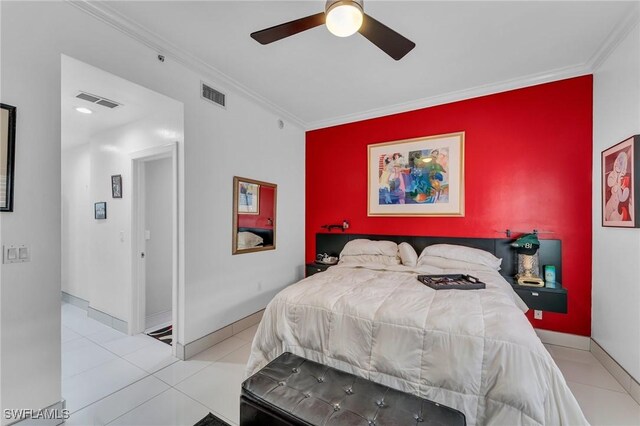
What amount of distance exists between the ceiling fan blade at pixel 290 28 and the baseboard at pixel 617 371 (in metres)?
3.36

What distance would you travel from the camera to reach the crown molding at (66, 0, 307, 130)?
1.93 metres

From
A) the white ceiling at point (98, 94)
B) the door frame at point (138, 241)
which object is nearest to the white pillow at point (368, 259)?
the door frame at point (138, 241)

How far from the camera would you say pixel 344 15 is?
1.54m

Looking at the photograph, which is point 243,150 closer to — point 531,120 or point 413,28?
point 413,28

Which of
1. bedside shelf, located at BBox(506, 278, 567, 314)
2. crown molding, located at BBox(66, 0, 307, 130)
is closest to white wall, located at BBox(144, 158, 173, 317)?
crown molding, located at BBox(66, 0, 307, 130)

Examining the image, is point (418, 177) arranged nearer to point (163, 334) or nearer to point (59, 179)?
point (59, 179)

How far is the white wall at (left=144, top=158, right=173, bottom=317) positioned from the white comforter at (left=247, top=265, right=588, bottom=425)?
2.25 meters

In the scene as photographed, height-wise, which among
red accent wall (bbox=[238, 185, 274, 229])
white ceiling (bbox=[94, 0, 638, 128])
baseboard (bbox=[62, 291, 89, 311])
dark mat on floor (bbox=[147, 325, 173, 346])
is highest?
white ceiling (bbox=[94, 0, 638, 128])

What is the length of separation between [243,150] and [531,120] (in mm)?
3292

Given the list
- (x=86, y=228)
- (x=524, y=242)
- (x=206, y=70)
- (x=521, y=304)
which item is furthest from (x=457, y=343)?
(x=86, y=228)

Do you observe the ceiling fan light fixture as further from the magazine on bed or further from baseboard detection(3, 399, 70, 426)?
baseboard detection(3, 399, 70, 426)

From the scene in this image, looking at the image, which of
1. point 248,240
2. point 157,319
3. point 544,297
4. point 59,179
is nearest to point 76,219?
point 157,319

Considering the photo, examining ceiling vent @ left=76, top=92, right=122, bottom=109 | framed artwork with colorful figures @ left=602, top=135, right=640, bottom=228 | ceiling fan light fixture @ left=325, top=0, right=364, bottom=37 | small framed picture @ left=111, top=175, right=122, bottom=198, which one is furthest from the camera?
small framed picture @ left=111, top=175, right=122, bottom=198

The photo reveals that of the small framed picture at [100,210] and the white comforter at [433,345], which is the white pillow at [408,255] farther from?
the small framed picture at [100,210]
